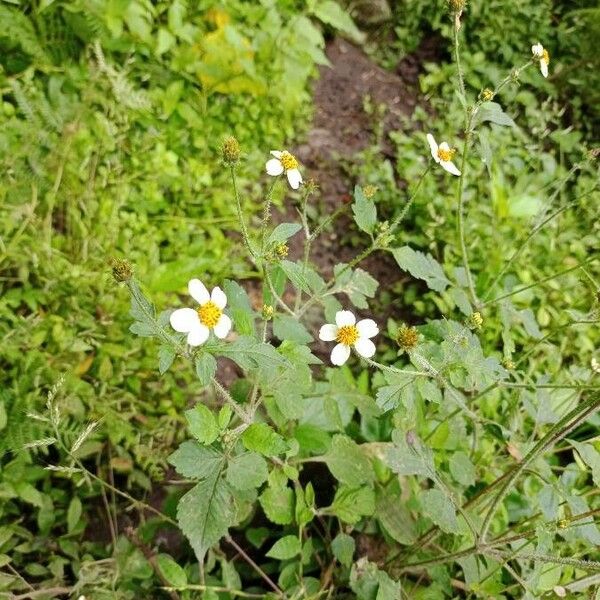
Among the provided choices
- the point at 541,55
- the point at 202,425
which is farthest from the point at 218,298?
the point at 541,55

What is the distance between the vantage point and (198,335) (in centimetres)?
107

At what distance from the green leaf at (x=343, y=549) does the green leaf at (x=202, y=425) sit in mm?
580

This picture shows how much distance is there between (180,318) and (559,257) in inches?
84.0

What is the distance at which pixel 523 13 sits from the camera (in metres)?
3.58

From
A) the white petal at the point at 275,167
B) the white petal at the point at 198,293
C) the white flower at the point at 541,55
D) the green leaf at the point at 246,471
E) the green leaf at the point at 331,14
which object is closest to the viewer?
the white petal at the point at 198,293

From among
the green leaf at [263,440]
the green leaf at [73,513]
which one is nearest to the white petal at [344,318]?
the green leaf at [263,440]

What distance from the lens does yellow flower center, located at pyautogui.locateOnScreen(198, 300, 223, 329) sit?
110cm

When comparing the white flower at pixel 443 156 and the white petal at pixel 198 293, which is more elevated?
the white petal at pixel 198 293

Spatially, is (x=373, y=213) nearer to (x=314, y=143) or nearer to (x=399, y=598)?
(x=399, y=598)

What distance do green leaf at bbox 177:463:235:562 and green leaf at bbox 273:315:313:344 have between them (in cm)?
31

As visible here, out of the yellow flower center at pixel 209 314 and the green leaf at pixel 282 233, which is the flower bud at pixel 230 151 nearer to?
the green leaf at pixel 282 233

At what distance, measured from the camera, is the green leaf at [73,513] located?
5.41ft

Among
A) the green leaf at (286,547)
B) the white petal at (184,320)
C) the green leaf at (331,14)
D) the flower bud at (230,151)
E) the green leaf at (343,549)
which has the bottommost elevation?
the green leaf at (343,549)

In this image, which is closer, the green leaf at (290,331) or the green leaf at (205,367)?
the green leaf at (205,367)
